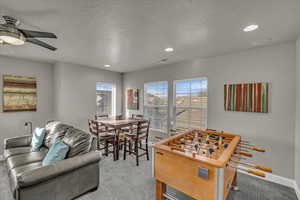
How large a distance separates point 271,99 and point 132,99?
371cm

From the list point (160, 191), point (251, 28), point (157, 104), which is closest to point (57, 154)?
point (160, 191)

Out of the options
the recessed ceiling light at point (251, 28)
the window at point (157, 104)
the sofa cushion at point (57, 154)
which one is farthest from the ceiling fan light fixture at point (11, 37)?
the window at point (157, 104)

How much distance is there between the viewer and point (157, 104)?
14.1 feet

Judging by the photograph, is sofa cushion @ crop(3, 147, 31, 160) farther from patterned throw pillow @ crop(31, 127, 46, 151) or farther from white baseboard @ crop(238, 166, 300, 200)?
white baseboard @ crop(238, 166, 300, 200)

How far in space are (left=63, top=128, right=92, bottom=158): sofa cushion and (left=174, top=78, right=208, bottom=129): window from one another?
2.45 m

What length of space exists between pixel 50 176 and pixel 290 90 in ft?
12.7

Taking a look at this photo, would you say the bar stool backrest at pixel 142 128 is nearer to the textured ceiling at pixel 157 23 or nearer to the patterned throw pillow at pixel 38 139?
the textured ceiling at pixel 157 23

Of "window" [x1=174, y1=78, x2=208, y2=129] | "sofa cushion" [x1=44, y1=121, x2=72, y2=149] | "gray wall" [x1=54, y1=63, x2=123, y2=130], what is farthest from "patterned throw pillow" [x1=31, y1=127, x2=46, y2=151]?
"window" [x1=174, y1=78, x2=208, y2=129]

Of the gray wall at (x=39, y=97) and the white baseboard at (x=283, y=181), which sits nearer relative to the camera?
the white baseboard at (x=283, y=181)

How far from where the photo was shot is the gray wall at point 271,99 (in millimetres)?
2355

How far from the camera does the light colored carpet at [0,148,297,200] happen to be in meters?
2.05

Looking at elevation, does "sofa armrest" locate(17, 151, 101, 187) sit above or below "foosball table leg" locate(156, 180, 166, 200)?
above

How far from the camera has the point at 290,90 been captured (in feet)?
7.64

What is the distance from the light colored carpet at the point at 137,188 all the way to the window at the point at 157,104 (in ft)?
5.20
